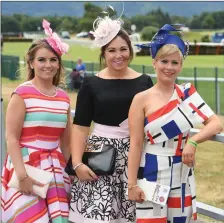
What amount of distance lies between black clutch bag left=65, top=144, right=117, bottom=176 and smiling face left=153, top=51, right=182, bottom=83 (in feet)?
1.74

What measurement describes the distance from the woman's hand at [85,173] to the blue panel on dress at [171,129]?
557 mm

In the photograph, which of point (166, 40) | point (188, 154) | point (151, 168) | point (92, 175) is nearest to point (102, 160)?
point (92, 175)

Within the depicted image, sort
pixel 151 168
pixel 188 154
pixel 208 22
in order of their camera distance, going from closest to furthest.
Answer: pixel 188 154
pixel 151 168
pixel 208 22

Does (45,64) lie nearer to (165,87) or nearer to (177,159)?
(165,87)

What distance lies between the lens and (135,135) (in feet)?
10.5

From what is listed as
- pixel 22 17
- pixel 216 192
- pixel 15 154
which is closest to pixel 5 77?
pixel 216 192

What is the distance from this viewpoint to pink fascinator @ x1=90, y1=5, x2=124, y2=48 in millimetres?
3471

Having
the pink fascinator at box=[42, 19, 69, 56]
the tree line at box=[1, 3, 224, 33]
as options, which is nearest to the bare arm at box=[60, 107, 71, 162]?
the pink fascinator at box=[42, 19, 69, 56]

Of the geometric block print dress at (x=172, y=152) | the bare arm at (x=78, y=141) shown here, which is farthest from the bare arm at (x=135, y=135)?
the bare arm at (x=78, y=141)

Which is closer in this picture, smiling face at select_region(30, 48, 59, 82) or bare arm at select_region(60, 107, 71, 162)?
smiling face at select_region(30, 48, 59, 82)

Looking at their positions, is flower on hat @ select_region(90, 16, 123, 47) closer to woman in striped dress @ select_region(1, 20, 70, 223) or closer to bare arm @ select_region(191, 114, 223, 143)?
woman in striped dress @ select_region(1, 20, 70, 223)

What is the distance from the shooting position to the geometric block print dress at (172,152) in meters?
3.12

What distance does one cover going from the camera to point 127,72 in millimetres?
3514

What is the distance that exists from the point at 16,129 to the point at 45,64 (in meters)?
0.42
